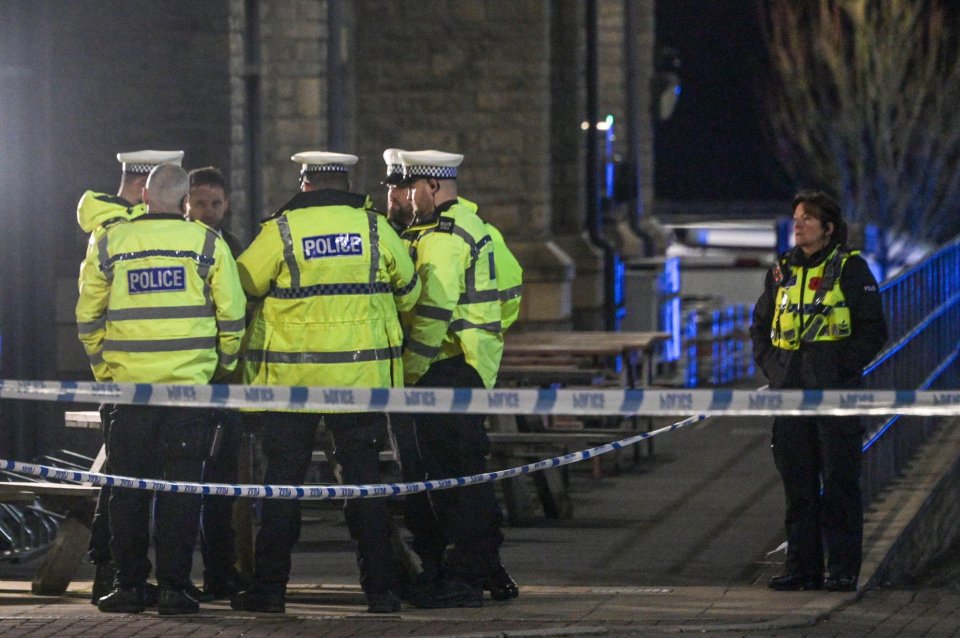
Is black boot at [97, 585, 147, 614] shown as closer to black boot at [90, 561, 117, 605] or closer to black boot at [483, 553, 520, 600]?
black boot at [90, 561, 117, 605]

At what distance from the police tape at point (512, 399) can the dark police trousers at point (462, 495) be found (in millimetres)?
954

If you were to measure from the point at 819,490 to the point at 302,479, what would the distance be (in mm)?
2368

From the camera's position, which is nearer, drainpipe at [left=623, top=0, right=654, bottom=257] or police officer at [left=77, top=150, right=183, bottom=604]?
police officer at [left=77, top=150, right=183, bottom=604]

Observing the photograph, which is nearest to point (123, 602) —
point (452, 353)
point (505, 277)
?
point (452, 353)

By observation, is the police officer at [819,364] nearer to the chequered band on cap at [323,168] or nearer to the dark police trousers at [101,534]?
the chequered band on cap at [323,168]

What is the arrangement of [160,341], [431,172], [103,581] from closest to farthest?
[160,341] < [103,581] < [431,172]

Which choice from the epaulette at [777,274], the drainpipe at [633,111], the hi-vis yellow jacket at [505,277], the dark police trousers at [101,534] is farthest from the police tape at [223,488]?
the drainpipe at [633,111]

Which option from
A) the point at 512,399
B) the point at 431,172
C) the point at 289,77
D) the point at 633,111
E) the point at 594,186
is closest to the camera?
the point at 512,399

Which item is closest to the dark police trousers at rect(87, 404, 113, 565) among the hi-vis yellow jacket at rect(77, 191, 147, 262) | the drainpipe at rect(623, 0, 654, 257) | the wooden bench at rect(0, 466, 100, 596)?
the wooden bench at rect(0, 466, 100, 596)

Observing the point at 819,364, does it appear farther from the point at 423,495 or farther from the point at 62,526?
the point at 62,526

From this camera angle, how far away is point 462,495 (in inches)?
366

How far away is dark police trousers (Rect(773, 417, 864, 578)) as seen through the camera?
377 inches

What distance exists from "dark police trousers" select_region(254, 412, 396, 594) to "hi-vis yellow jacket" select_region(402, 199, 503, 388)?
47cm

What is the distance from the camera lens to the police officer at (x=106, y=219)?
9031 mm
